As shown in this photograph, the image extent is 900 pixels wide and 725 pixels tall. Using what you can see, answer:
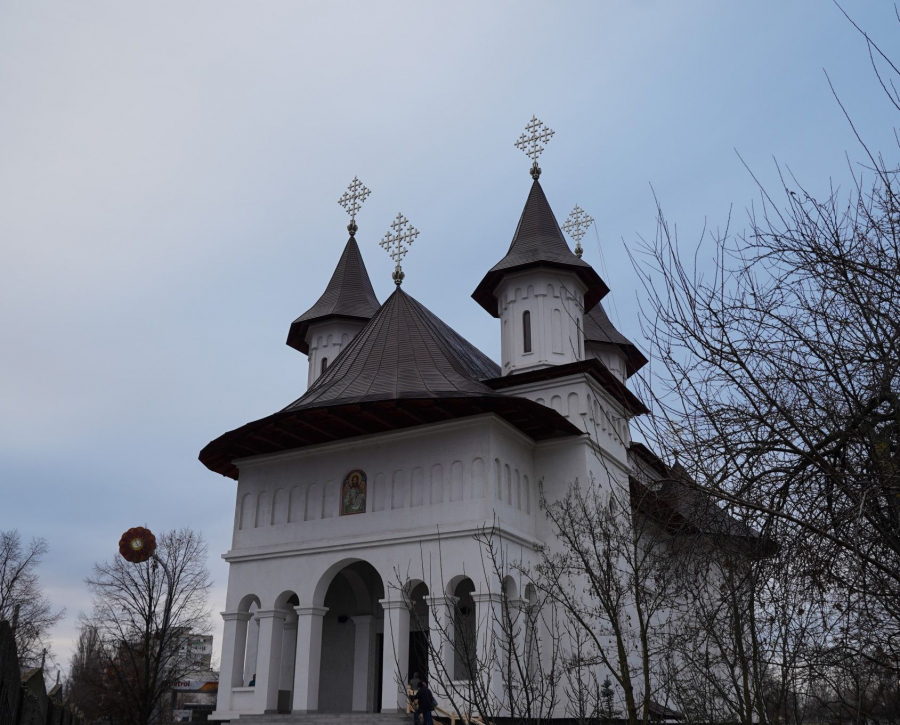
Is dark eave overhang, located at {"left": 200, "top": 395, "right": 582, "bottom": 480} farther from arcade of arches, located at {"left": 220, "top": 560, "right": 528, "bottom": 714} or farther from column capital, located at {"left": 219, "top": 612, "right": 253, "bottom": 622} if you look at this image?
column capital, located at {"left": 219, "top": 612, "right": 253, "bottom": 622}

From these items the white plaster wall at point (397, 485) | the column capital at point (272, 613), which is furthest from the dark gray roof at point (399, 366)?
the column capital at point (272, 613)

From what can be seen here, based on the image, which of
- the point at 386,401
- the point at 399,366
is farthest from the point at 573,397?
the point at 386,401

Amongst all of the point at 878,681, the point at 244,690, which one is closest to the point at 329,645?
the point at 244,690

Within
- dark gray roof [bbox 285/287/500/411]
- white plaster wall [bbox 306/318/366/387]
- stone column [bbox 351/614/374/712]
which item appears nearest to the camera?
dark gray roof [bbox 285/287/500/411]

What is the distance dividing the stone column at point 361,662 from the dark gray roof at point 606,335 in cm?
1214

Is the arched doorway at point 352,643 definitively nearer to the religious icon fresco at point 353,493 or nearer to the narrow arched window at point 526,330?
the religious icon fresco at point 353,493

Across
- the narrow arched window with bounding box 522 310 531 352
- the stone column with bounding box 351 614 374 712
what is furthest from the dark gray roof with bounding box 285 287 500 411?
the stone column with bounding box 351 614 374 712

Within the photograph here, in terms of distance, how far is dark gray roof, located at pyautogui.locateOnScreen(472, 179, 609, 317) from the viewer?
20094 mm

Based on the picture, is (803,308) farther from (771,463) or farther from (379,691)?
(379,691)

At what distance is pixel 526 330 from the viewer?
65.5 ft

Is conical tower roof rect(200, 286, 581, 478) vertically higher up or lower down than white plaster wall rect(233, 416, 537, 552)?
higher up

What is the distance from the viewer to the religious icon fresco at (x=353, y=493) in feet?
54.4

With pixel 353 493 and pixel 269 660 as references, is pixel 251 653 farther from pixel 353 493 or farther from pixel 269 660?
pixel 353 493

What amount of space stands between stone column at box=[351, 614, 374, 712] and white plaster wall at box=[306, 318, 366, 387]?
27.7 ft
